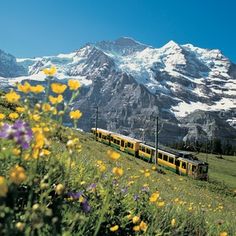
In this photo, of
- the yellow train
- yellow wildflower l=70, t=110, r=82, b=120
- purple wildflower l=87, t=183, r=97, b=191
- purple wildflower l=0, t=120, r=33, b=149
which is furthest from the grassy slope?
the yellow train

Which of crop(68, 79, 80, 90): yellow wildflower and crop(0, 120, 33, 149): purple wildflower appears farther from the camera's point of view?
crop(68, 79, 80, 90): yellow wildflower

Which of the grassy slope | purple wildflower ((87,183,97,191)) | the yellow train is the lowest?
the yellow train

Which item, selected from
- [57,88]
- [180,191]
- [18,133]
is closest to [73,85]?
[57,88]

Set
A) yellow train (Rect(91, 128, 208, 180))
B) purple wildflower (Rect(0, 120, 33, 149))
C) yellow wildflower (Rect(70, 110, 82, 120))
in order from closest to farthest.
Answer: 1. purple wildflower (Rect(0, 120, 33, 149))
2. yellow wildflower (Rect(70, 110, 82, 120))
3. yellow train (Rect(91, 128, 208, 180))

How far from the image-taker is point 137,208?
4930 mm

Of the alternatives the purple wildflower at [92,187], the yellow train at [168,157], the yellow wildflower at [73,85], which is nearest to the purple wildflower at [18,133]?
the yellow wildflower at [73,85]

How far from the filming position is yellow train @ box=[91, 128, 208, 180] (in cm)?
5516

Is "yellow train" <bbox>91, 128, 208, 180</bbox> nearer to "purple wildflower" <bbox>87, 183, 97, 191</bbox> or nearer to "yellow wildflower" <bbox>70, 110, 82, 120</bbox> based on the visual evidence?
"purple wildflower" <bbox>87, 183, 97, 191</bbox>

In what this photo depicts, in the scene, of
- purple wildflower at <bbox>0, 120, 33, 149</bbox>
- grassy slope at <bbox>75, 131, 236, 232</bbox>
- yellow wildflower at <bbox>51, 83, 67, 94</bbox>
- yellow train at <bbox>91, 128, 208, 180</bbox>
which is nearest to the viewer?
purple wildflower at <bbox>0, 120, 33, 149</bbox>

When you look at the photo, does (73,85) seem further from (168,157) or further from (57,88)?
(168,157)

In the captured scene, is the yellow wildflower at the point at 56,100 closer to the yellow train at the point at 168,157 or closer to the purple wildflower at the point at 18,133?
the purple wildflower at the point at 18,133

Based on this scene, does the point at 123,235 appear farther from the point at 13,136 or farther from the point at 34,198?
the point at 13,136

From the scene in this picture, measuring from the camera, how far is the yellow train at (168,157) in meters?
55.2

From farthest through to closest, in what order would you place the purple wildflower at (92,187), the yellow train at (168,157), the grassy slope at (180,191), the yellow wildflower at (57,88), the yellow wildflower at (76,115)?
1. the yellow train at (168,157)
2. the grassy slope at (180,191)
3. the purple wildflower at (92,187)
4. the yellow wildflower at (76,115)
5. the yellow wildflower at (57,88)
